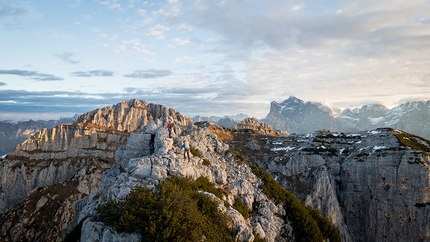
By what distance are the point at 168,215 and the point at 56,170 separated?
109453mm

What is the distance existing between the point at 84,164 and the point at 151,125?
284 ft

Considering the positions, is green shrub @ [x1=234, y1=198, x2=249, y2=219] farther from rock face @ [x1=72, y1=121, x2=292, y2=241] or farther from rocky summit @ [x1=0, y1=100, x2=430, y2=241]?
rock face @ [x1=72, y1=121, x2=292, y2=241]

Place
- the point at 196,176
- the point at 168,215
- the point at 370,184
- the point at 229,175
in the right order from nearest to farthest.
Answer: the point at 168,215 → the point at 196,176 → the point at 229,175 → the point at 370,184

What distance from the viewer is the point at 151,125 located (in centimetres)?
4406

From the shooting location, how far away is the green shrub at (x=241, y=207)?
102ft

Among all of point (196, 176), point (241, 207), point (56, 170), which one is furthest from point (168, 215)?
point (56, 170)

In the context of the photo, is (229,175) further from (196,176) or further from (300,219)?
(300,219)

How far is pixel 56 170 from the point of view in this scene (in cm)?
11300

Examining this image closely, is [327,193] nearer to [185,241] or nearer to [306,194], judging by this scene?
[306,194]

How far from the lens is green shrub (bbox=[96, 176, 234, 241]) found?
22.0 meters

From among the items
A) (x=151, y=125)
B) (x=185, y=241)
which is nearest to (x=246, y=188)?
(x=185, y=241)

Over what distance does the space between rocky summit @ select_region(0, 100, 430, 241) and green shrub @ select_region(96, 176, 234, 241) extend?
33.8 inches

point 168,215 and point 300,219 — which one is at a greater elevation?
point 168,215

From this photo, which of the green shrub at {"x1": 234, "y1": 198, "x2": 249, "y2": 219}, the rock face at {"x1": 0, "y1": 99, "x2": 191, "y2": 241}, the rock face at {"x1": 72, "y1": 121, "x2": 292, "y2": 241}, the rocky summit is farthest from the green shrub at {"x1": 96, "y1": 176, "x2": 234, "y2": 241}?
the rock face at {"x1": 0, "y1": 99, "x2": 191, "y2": 241}
